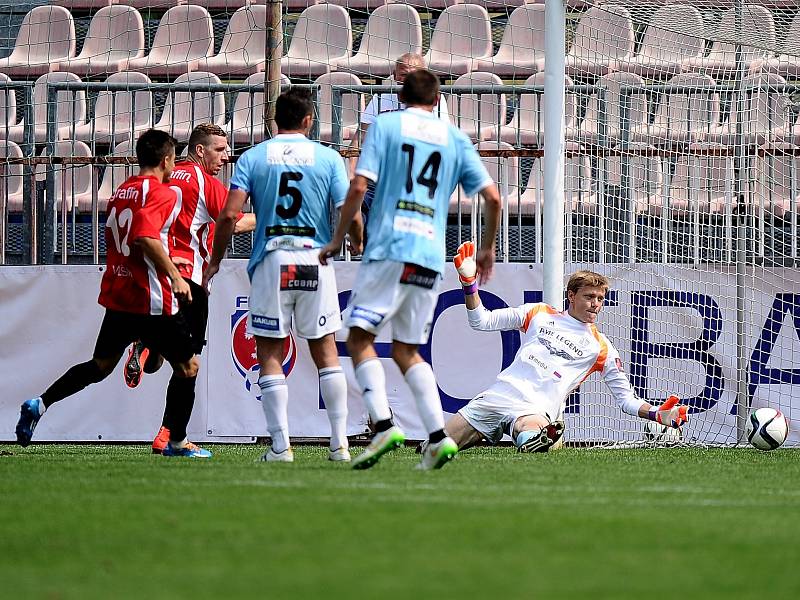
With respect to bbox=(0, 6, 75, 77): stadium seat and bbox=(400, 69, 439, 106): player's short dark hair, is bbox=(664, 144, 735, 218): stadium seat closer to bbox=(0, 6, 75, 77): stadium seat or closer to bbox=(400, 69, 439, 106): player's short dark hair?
bbox=(400, 69, 439, 106): player's short dark hair

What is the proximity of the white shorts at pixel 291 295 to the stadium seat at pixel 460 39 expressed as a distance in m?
6.98

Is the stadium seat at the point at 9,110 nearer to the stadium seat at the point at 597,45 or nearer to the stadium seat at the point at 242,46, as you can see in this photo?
the stadium seat at the point at 242,46

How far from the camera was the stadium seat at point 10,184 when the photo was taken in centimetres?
1018

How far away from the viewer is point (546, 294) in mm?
8719

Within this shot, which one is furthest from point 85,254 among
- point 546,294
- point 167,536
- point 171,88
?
point 167,536

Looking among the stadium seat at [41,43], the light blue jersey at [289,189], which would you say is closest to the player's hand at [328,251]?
the light blue jersey at [289,189]

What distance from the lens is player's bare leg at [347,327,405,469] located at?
596 centimetres

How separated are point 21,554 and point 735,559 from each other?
6.31 feet

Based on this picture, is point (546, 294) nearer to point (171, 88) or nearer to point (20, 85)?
point (171, 88)

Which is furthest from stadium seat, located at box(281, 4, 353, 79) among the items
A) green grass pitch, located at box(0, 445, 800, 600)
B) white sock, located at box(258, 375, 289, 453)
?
green grass pitch, located at box(0, 445, 800, 600)

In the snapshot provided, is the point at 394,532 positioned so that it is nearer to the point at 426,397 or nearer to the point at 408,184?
the point at 426,397

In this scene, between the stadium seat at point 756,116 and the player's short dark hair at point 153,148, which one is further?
the stadium seat at point 756,116

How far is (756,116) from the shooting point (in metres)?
9.68

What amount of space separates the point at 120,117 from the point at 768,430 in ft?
20.2
